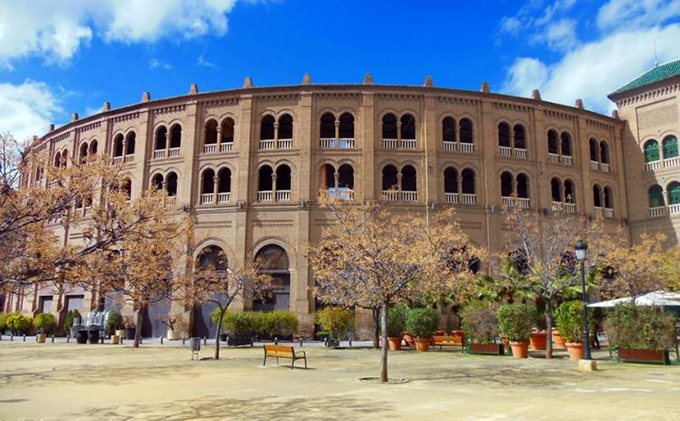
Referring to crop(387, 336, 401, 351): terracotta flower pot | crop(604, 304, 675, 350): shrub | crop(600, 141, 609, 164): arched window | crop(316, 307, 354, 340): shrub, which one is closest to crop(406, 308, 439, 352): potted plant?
crop(387, 336, 401, 351): terracotta flower pot

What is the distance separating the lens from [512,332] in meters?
20.4

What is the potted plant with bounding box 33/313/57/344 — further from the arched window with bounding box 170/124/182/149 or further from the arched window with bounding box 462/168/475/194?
the arched window with bounding box 462/168/475/194

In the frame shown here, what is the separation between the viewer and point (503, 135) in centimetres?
3681

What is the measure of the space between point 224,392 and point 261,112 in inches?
967

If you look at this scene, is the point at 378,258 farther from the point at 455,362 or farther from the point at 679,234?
the point at 679,234

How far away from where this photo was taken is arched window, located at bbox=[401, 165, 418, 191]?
34.7m

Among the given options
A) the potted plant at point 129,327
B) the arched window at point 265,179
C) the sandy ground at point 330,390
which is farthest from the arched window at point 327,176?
the sandy ground at point 330,390

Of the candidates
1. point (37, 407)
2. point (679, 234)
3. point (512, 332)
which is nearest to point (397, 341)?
Answer: point (512, 332)

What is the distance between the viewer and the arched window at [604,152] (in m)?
38.3

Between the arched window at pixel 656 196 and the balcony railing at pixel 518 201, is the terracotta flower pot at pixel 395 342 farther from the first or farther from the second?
the arched window at pixel 656 196

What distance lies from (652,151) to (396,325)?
24530mm

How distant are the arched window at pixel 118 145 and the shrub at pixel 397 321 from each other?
77.0 ft

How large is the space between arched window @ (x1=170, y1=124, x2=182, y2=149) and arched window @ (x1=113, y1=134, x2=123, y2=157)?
12.2ft

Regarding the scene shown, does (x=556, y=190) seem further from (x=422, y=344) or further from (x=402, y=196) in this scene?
(x=422, y=344)
